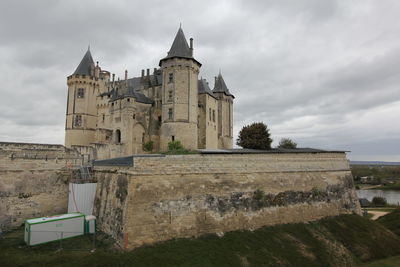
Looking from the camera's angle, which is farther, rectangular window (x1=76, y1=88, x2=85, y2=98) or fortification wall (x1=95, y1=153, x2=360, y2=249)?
rectangular window (x1=76, y1=88, x2=85, y2=98)

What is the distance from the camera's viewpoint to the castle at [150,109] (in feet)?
81.8

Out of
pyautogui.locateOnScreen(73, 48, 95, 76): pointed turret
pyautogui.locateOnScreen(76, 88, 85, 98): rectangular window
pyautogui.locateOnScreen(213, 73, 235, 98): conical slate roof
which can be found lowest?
pyautogui.locateOnScreen(76, 88, 85, 98): rectangular window

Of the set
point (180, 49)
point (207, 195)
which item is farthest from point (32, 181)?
point (180, 49)

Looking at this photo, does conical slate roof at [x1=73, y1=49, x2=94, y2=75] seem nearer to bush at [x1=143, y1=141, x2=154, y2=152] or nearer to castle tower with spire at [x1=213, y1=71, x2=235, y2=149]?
bush at [x1=143, y1=141, x2=154, y2=152]

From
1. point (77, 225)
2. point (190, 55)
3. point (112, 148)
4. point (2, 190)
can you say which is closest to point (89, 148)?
point (112, 148)

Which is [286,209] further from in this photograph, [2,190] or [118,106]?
[118,106]

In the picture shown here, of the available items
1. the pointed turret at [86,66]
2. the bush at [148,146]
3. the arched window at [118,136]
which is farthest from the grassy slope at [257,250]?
the pointed turret at [86,66]

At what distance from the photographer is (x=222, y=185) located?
1452 centimetres

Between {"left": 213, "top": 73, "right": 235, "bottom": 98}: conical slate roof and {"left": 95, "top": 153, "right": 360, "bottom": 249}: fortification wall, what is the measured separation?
1908 centimetres

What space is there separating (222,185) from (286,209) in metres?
5.28

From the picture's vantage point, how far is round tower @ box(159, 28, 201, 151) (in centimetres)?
2477

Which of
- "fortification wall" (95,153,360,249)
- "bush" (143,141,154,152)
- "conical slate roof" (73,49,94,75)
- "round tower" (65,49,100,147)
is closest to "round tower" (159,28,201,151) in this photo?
"bush" (143,141,154,152)

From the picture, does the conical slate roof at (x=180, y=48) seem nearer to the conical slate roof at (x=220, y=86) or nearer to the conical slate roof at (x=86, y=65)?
the conical slate roof at (x=220, y=86)

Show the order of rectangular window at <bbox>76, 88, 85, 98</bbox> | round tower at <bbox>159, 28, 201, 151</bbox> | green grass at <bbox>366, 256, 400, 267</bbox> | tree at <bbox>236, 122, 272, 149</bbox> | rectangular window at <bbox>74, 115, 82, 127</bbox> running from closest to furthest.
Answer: green grass at <bbox>366, 256, 400, 267</bbox>, tree at <bbox>236, 122, 272, 149</bbox>, round tower at <bbox>159, 28, 201, 151</bbox>, rectangular window at <bbox>74, 115, 82, 127</bbox>, rectangular window at <bbox>76, 88, 85, 98</bbox>
